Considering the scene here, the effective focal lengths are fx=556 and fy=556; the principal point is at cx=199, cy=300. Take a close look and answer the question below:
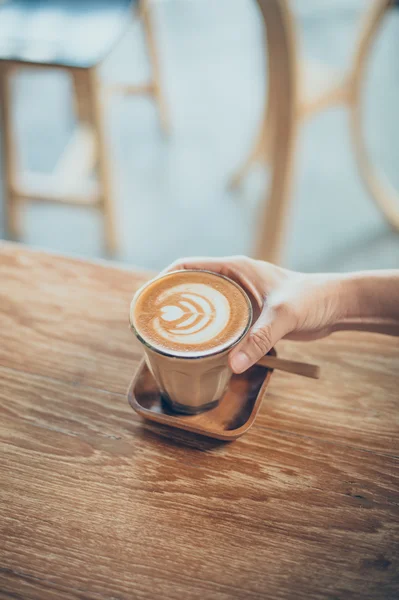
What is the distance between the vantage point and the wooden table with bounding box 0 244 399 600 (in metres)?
0.74

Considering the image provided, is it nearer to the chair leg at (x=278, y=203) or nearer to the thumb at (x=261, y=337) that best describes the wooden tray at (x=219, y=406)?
the thumb at (x=261, y=337)

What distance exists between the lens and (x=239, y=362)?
0.80 meters

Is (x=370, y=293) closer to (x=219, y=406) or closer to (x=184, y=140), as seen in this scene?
(x=219, y=406)

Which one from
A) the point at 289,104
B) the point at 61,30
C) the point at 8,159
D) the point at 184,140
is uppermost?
the point at 61,30

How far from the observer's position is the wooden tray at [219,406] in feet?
2.79

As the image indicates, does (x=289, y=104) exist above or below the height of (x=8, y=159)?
above

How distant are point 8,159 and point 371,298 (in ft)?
5.27

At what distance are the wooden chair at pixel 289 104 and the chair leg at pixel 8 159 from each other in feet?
2.96

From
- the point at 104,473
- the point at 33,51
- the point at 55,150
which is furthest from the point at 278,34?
the point at 55,150

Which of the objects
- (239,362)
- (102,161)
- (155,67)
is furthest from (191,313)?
(155,67)

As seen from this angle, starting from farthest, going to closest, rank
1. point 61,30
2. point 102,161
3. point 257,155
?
point 257,155 < point 102,161 < point 61,30

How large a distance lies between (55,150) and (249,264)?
2170mm

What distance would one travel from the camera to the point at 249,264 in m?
0.94

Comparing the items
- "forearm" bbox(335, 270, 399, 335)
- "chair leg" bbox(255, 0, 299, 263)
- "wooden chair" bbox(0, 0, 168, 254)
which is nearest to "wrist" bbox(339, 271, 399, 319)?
"forearm" bbox(335, 270, 399, 335)
